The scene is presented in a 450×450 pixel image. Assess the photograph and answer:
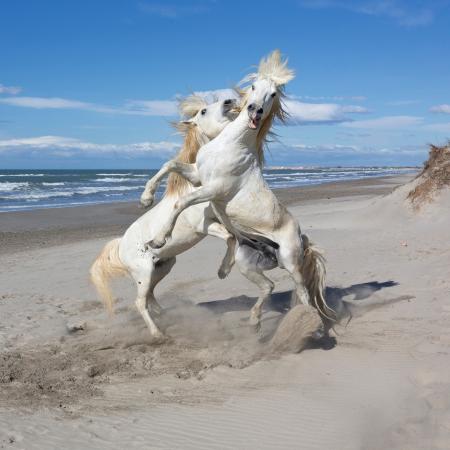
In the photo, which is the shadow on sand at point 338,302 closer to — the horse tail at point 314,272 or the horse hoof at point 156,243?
the horse tail at point 314,272

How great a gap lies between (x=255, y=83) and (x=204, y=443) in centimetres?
345

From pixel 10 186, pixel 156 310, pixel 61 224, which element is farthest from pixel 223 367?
pixel 10 186

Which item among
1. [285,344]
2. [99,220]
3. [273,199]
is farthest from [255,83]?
[99,220]

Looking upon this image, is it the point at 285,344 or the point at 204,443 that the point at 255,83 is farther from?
the point at 204,443

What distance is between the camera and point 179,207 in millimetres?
6141

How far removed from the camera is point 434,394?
480 cm

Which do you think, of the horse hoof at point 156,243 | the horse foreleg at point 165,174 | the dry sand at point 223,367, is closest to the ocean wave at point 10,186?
the dry sand at point 223,367

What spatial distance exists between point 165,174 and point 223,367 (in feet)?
6.61

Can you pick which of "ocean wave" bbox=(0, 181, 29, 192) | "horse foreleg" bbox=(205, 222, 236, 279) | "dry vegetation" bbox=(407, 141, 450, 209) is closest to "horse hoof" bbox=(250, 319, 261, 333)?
"horse foreleg" bbox=(205, 222, 236, 279)

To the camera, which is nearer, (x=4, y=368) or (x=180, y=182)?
(x=4, y=368)

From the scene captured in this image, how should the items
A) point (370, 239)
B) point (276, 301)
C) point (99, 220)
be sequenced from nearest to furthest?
point (276, 301) → point (370, 239) → point (99, 220)

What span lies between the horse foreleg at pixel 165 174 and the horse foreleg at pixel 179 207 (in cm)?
27

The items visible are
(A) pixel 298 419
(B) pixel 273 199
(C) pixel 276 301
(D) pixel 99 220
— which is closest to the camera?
(A) pixel 298 419

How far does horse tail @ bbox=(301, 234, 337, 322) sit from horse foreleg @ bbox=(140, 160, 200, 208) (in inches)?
55.6
